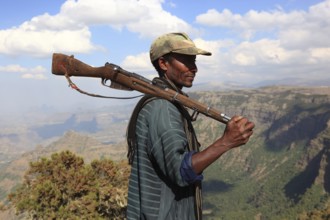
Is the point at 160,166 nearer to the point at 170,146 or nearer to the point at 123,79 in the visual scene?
the point at 170,146

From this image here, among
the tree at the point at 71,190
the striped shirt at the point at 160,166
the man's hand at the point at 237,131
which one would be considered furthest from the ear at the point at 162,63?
the tree at the point at 71,190

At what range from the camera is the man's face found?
420 centimetres

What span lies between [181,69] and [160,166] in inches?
46.4

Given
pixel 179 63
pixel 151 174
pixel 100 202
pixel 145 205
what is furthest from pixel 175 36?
pixel 100 202

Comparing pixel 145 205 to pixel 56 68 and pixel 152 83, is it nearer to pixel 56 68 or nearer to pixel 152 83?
pixel 152 83

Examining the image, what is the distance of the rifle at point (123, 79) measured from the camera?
13.1 ft

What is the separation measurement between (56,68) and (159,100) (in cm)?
176

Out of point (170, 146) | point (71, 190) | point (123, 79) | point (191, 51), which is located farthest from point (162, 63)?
point (71, 190)

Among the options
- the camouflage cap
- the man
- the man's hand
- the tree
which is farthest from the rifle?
the tree

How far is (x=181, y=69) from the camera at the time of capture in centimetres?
422

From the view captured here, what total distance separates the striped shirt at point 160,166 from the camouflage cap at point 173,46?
0.60m

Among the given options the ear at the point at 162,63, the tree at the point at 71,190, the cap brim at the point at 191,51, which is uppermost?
the cap brim at the point at 191,51

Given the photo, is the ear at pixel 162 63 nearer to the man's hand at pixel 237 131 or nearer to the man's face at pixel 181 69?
the man's face at pixel 181 69

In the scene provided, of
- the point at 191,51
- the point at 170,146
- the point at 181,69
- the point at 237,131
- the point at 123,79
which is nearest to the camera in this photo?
the point at 237,131
